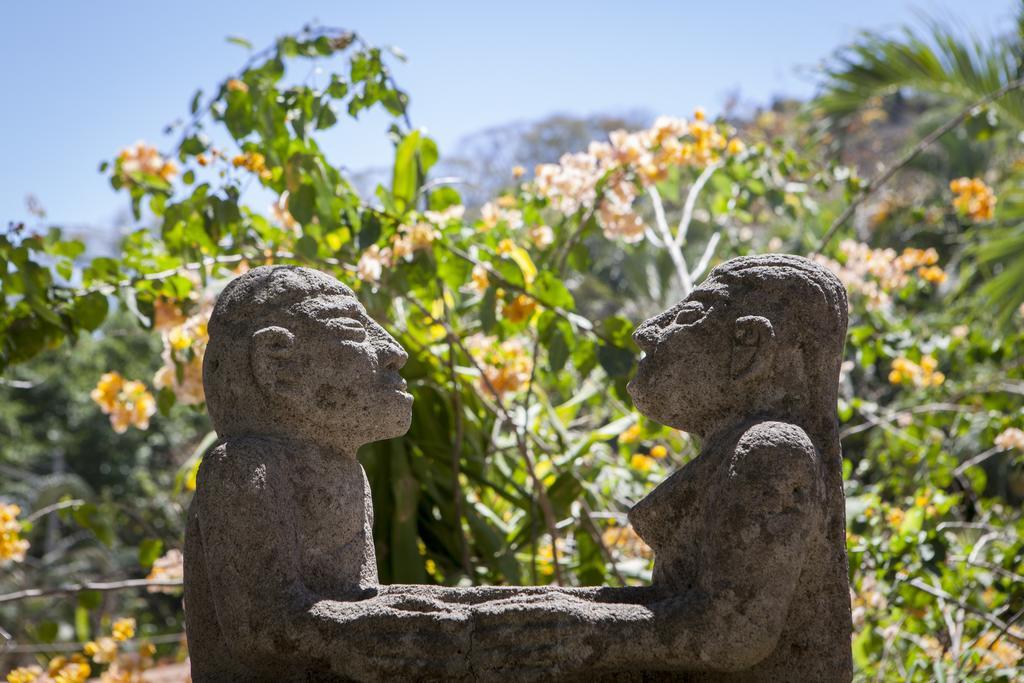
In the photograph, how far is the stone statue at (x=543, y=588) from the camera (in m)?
1.98

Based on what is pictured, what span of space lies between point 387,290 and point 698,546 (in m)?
1.79

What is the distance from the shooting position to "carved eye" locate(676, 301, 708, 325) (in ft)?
7.35

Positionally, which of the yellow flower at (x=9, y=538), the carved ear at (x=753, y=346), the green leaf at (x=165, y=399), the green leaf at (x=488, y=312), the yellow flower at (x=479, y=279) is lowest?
the yellow flower at (x=9, y=538)

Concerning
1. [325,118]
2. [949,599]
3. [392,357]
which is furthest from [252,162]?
[949,599]

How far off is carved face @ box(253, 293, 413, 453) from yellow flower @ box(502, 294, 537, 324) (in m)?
1.41

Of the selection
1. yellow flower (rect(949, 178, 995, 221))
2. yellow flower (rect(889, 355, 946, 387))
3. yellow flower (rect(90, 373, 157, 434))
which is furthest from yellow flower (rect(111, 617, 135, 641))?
yellow flower (rect(949, 178, 995, 221))

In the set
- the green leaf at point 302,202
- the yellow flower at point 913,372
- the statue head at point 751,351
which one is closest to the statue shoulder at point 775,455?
the statue head at point 751,351

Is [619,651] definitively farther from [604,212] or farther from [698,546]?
[604,212]

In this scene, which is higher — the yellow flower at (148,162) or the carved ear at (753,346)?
the yellow flower at (148,162)

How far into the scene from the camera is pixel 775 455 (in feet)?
6.60

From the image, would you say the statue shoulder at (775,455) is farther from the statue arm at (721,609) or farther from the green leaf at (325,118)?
the green leaf at (325,118)

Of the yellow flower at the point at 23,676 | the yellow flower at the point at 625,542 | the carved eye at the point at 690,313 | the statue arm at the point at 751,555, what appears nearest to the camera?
the statue arm at the point at 751,555

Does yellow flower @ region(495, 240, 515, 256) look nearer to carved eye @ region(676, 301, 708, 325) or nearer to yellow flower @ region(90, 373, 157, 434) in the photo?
yellow flower @ region(90, 373, 157, 434)

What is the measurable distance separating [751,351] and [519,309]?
1.65 metres
